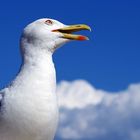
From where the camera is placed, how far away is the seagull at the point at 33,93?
21.1ft

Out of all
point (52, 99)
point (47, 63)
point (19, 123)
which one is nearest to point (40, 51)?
point (47, 63)

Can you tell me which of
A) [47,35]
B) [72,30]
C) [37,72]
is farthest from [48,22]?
[37,72]

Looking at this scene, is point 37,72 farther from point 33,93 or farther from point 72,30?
point 72,30

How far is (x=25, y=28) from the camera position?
23.2 ft

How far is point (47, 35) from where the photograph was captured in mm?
7066

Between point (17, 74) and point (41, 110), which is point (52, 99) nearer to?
point (41, 110)

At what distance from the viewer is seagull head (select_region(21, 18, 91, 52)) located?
22.8 ft

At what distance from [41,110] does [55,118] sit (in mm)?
349

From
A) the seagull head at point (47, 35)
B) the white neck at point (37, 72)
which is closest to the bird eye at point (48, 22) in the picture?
the seagull head at point (47, 35)

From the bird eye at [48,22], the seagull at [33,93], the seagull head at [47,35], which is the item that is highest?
the bird eye at [48,22]

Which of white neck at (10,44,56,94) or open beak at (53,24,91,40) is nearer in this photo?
white neck at (10,44,56,94)

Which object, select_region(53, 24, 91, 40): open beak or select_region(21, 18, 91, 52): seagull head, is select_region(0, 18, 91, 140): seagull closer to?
select_region(21, 18, 91, 52): seagull head

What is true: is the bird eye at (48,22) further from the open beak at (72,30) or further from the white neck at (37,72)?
the white neck at (37,72)

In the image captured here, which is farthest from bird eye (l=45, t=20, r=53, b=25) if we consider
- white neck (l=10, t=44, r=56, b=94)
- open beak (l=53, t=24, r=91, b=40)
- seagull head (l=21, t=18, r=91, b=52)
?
white neck (l=10, t=44, r=56, b=94)
